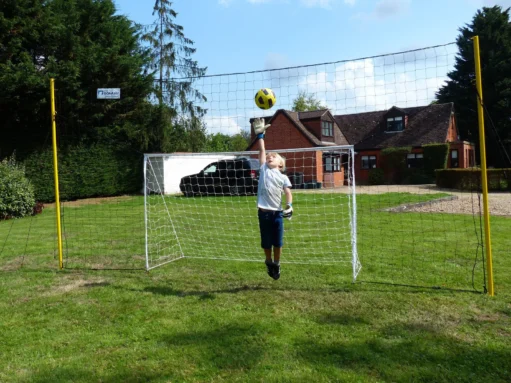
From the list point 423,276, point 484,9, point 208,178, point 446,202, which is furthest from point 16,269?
point 484,9

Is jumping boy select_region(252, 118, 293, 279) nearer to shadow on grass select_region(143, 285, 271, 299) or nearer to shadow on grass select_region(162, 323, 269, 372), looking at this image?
shadow on grass select_region(143, 285, 271, 299)

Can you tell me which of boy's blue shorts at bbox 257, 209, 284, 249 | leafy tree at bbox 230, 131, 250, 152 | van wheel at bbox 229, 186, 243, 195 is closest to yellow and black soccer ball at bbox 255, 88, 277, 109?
boy's blue shorts at bbox 257, 209, 284, 249

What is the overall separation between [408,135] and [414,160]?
2342 millimetres

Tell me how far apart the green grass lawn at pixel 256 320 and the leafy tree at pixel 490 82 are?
30.4 meters

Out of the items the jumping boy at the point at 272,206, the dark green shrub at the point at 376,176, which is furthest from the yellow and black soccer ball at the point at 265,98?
the dark green shrub at the point at 376,176

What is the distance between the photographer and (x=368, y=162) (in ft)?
101

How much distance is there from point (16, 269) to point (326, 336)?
5.43m

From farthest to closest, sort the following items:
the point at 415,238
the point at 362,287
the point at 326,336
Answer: the point at 415,238
the point at 362,287
the point at 326,336

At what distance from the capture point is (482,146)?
5.14 meters

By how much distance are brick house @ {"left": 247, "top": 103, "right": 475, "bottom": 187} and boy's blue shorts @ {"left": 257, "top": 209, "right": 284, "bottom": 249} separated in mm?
21456

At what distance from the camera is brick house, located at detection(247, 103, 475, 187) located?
1134 inches

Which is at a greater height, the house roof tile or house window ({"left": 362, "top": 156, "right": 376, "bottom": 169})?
the house roof tile

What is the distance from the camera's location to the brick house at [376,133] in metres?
28.8

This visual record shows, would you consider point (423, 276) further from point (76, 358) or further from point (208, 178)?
point (208, 178)
